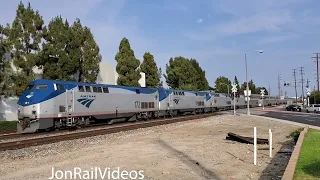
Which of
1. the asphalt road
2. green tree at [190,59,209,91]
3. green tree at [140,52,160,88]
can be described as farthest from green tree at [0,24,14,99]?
green tree at [190,59,209,91]

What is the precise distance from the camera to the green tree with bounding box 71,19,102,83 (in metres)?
41.3

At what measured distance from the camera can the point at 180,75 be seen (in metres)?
93.1

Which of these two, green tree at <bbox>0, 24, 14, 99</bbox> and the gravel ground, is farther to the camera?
green tree at <bbox>0, 24, 14, 99</bbox>

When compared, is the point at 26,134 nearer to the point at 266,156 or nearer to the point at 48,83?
the point at 48,83

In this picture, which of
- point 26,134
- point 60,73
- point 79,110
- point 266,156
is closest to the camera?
point 266,156

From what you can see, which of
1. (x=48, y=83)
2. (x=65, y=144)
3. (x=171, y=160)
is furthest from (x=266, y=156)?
(x=48, y=83)

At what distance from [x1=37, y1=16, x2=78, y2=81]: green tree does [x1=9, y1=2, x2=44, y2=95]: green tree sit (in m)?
0.96

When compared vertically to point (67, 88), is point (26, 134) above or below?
below

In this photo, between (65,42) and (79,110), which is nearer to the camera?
(79,110)

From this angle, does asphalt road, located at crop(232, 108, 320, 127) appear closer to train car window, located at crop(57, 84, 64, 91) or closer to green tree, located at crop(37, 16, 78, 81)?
train car window, located at crop(57, 84, 64, 91)

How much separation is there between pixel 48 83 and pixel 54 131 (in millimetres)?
3377

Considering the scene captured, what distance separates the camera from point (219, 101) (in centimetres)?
6975

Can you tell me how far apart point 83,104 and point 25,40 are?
432 inches

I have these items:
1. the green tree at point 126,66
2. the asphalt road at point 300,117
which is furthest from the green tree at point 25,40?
the asphalt road at point 300,117
